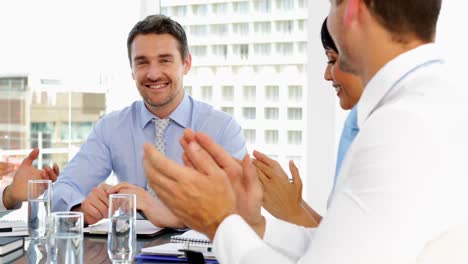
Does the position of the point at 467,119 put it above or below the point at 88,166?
above

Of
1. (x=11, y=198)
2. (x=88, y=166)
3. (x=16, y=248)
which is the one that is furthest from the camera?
(x=88, y=166)

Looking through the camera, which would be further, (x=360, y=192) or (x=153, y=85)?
(x=153, y=85)

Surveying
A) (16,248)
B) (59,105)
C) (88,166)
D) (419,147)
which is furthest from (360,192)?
(59,105)

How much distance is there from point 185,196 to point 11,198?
1683mm

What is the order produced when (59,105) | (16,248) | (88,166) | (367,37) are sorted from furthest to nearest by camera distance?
(59,105) < (88,166) < (16,248) < (367,37)

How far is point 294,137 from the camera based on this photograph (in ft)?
12.4

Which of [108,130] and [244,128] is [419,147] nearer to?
[108,130]

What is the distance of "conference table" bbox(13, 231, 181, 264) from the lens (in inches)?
69.2

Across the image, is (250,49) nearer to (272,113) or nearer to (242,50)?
(242,50)

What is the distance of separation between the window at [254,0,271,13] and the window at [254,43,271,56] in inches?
8.2

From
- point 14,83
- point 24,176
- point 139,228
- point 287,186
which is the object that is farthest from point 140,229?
point 14,83

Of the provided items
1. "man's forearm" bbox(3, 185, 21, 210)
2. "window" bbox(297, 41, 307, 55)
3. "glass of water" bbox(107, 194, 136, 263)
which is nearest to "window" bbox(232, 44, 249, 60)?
"window" bbox(297, 41, 307, 55)

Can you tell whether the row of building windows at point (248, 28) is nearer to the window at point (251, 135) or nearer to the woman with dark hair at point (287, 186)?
the window at point (251, 135)

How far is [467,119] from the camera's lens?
40.3 inches
